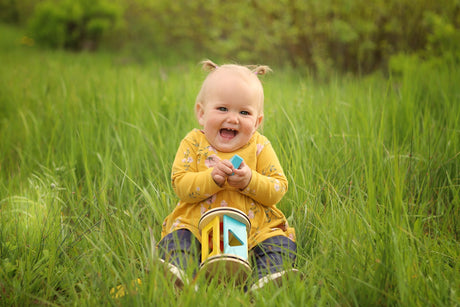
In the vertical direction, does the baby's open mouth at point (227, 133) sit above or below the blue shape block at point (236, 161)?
above

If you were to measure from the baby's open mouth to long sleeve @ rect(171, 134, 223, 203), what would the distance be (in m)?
0.15

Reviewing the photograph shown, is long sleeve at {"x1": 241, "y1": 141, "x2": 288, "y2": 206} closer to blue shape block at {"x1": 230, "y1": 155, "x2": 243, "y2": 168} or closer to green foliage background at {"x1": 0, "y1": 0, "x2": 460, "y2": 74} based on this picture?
blue shape block at {"x1": 230, "y1": 155, "x2": 243, "y2": 168}

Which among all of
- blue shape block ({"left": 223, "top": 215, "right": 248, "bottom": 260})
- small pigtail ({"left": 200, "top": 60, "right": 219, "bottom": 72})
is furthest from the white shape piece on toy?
small pigtail ({"left": 200, "top": 60, "right": 219, "bottom": 72})

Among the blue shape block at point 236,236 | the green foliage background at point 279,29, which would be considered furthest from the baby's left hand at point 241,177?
the green foliage background at point 279,29

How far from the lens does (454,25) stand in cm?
521

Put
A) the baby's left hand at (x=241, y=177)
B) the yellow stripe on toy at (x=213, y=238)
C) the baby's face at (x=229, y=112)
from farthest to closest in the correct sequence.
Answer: the baby's face at (x=229, y=112), the baby's left hand at (x=241, y=177), the yellow stripe on toy at (x=213, y=238)

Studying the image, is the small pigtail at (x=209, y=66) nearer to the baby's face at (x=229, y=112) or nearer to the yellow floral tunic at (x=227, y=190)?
the baby's face at (x=229, y=112)

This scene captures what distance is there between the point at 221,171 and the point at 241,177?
0.31 feet

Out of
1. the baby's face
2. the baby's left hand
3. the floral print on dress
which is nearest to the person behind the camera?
the baby's left hand

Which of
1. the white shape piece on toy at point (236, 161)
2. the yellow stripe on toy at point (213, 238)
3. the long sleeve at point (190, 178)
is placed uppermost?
the white shape piece on toy at point (236, 161)

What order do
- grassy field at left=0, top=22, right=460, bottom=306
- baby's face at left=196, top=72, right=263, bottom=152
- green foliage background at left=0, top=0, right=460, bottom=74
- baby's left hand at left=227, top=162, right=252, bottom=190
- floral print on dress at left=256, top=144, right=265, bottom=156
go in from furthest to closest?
1. green foliage background at left=0, top=0, right=460, bottom=74
2. floral print on dress at left=256, top=144, right=265, bottom=156
3. baby's face at left=196, top=72, right=263, bottom=152
4. baby's left hand at left=227, top=162, right=252, bottom=190
5. grassy field at left=0, top=22, right=460, bottom=306

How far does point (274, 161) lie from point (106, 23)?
7748 mm

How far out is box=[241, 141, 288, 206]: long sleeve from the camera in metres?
1.80

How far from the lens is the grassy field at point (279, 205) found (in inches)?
59.0
